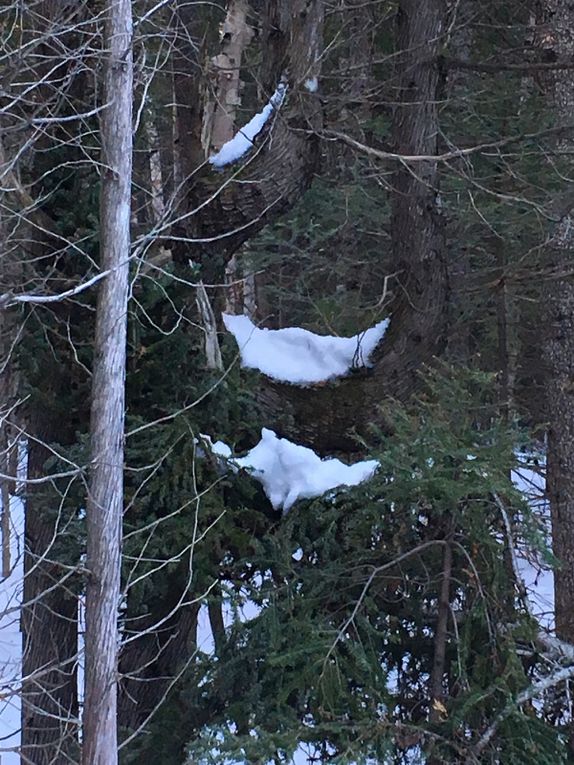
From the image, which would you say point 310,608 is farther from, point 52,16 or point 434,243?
point 52,16

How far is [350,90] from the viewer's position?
8594mm

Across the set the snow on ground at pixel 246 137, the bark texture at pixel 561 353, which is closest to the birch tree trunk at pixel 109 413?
the snow on ground at pixel 246 137

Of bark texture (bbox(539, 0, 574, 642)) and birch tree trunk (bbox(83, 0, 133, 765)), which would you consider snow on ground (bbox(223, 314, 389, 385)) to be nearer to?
bark texture (bbox(539, 0, 574, 642))

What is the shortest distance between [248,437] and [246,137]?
2.05 m

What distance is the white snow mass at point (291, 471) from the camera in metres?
4.99

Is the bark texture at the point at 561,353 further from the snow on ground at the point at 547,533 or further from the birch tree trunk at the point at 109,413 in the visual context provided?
the birch tree trunk at the point at 109,413

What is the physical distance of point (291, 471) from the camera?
5270mm

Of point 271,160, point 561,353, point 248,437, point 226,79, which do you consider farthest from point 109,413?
point 561,353

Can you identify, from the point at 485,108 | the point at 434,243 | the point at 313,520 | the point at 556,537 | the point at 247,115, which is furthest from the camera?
the point at 247,115

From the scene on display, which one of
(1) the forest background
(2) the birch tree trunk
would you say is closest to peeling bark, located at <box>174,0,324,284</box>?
(1) the forest background

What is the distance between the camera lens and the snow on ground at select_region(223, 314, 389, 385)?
6602mm

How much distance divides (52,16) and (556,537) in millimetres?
5123

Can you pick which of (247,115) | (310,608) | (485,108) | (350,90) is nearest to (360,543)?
(310,608)

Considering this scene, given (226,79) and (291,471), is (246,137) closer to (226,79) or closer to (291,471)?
(226,79)
